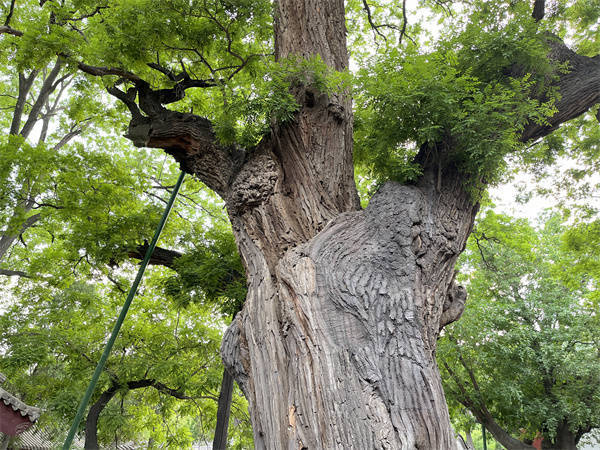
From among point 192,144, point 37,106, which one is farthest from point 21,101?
point 192,144

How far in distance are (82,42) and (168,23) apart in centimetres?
138

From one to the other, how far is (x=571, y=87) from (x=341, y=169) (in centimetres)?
239

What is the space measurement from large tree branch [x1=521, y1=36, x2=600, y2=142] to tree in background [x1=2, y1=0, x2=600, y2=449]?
0.05ft

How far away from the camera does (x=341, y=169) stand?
11.8 ft

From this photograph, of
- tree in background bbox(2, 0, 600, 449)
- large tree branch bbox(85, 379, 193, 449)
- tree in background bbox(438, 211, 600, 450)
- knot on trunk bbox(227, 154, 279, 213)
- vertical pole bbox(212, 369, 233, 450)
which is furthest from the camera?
tree in background bbox(438, 211, 600, 450)

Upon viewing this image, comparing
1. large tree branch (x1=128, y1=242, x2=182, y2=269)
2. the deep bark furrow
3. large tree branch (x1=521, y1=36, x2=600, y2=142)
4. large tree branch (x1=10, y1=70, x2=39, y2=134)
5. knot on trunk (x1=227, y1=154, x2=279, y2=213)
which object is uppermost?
large tree branch (x1=10, y1=70, x2=39, y2=134)

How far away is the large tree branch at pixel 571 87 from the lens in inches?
148

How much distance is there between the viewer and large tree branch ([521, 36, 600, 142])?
3.75 metres

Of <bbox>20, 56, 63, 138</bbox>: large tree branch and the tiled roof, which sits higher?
<bbox>20, 56, 63, 138</bbox>: large tree branch

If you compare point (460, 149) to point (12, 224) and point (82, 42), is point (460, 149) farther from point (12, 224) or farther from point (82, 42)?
point (12, 224)

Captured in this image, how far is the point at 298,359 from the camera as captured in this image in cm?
231

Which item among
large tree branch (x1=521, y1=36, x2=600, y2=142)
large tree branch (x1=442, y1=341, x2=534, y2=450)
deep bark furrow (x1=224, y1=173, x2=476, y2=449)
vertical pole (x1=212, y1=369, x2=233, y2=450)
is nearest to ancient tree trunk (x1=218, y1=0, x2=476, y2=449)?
deep bark furrow (x1=224, y1=173, x2=476, y2=449)

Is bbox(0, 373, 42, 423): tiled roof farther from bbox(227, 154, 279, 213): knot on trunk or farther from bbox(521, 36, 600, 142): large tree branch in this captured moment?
bbox(521, 36, 600, 142): large tree branch

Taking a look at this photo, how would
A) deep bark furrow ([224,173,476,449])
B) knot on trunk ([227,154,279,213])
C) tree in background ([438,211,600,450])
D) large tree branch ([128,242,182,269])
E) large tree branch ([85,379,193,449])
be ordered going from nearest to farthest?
deep bark furrow ([224,173,476,449])
knot on trunk ([227,154,279,213])
large tree branch ([128,242,182,269])
large tree branch ([85,379,193,449])
tree in background ([438,211,600,450])
